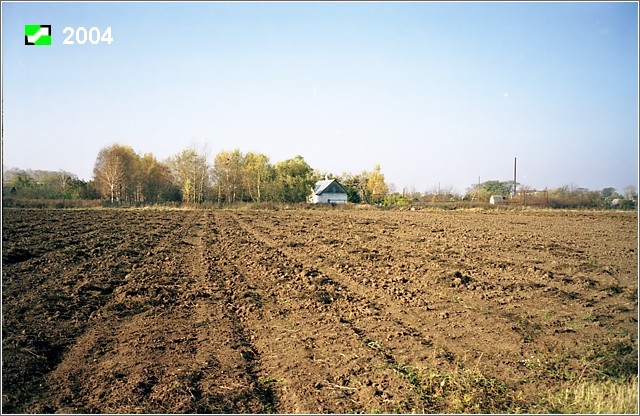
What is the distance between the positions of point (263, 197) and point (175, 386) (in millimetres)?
36311

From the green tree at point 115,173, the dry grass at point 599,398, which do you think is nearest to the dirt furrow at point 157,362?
the dry grass at point 599,398

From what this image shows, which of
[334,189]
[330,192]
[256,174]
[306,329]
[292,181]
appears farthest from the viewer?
[334,189]

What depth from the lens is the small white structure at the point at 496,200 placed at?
130 ft

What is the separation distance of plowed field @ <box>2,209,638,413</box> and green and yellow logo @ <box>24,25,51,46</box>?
3.43 meters

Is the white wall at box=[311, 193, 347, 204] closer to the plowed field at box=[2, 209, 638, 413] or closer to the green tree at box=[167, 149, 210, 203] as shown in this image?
the green tree at box=[167, 149, 210, 203]

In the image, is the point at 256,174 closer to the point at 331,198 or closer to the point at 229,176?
the point at 229,176

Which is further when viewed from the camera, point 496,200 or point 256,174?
point 496,200

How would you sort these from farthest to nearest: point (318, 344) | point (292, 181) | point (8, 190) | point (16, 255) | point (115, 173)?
point (292, 181), point (115, 173), point (8, 190), point (16, 255), point (318, 344)

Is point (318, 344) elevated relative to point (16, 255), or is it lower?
lower

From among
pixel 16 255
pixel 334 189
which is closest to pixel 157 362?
pixel 16 255

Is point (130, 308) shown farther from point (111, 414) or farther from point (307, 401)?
point (307, 401)

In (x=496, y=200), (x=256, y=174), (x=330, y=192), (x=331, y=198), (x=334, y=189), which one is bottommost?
(x=496, y=200)

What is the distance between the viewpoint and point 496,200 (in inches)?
1645

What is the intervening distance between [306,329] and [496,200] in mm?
40145
